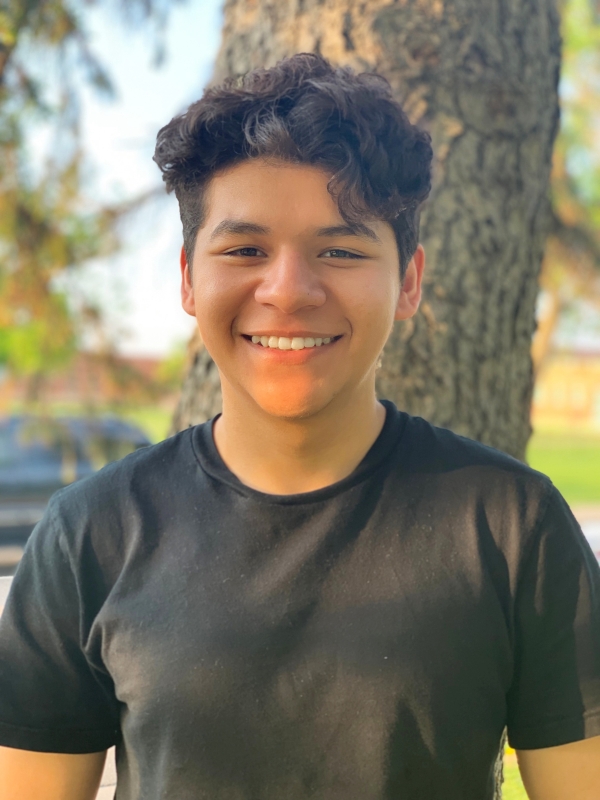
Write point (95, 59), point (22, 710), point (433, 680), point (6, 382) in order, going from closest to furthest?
point (433, 680) < point (22, 710) < point (95, 59) < point (6, 382)

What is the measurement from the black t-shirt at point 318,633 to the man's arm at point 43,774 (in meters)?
0.04

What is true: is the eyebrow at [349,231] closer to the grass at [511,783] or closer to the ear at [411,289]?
the ear at [411,289]

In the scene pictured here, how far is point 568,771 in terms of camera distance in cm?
122

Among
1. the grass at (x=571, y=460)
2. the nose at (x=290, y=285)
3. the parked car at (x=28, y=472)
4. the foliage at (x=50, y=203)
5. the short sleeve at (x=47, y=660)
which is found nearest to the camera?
the nose at (x=290, y=285)

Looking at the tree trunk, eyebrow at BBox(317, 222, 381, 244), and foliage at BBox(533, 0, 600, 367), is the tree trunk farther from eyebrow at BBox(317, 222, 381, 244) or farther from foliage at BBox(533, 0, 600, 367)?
foliage at BBox(533, 0, 600, 367)

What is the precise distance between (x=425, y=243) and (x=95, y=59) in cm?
229

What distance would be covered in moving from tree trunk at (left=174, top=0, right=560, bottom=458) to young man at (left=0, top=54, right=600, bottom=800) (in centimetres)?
85

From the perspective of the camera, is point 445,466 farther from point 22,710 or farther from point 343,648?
point 22,710

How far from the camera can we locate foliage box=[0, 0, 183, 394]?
3.59m

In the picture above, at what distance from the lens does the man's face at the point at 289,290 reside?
121cm

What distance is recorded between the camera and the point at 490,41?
2.22 meters

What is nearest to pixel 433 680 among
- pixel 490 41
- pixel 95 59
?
pixel 490 41

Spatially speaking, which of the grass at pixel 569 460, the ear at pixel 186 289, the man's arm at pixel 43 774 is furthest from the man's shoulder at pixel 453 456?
the grass at pixel 569 460

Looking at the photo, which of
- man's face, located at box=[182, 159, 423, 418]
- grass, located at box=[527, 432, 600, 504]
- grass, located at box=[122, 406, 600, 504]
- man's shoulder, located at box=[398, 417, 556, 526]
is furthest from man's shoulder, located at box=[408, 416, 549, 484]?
grass, located at box=[527, 432, 600, 504]
